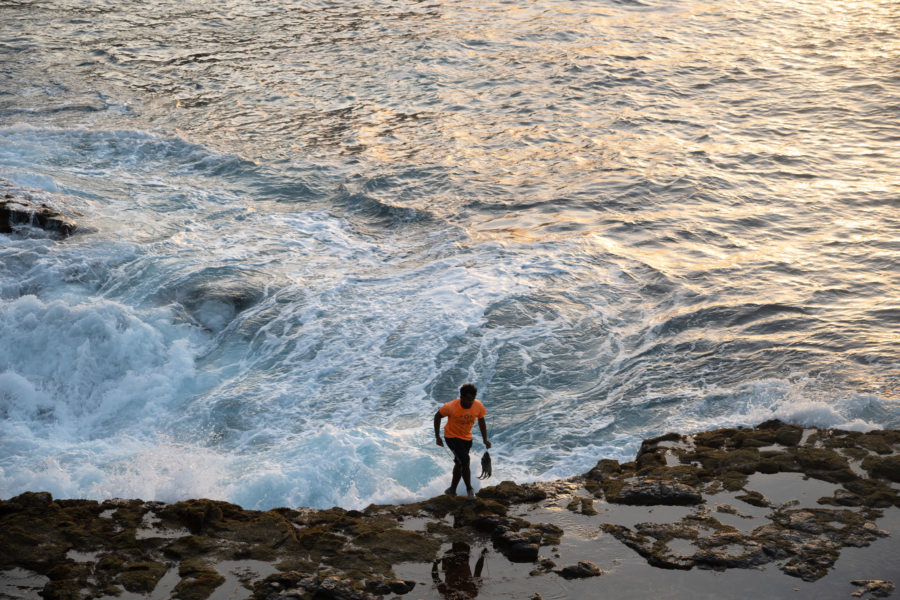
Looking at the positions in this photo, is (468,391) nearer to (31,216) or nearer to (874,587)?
(874,587)

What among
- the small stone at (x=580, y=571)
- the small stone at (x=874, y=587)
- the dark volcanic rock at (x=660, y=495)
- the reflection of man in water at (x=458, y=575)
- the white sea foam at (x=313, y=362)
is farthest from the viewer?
the white sea foam at (x=313, y=362)

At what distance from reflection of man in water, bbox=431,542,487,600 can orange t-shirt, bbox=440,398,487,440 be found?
145 cm

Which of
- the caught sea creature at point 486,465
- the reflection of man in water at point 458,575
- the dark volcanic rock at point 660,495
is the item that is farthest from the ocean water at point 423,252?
the reflection of man in water at point 458,575

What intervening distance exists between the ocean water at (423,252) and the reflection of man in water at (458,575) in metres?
1.75

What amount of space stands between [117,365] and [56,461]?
114 inches

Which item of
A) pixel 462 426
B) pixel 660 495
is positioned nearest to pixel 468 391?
pixel 462 426

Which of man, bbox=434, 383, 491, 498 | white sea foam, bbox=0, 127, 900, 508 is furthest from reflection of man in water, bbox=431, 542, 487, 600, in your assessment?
white sea foam, bbox=0, 127, 900, 508

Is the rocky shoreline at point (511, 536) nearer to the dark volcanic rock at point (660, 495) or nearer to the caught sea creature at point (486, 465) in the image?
the dark volcanic rock at point (660, 495)

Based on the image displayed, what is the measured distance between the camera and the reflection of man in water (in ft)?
28.9

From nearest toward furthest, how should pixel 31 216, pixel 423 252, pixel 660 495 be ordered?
1. pixel 660 495
2. pixel 31 216
3. pixel 423 252

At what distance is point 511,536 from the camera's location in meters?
9.58

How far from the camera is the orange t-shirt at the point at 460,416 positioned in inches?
413

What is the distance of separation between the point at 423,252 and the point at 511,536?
31.6ft

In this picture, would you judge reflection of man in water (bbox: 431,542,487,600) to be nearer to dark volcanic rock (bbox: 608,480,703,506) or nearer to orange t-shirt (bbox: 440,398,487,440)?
orange t-shirt (bbox: 440,398,487,440)
